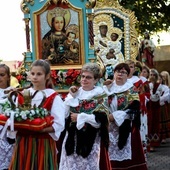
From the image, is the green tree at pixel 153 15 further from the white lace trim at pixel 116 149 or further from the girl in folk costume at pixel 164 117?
the white lace trim at pixel 116 149

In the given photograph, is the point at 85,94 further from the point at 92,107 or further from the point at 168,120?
the point at 168,120

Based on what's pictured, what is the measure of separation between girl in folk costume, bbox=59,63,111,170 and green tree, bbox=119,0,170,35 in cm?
1232

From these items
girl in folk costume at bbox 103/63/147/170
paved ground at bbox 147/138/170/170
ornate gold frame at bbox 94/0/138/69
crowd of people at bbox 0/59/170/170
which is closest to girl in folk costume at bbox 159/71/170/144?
paved ground at bbox 147/138/170/170

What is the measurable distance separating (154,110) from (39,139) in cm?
634

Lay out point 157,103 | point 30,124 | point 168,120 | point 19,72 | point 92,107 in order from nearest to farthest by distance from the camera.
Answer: point 30,124
point 92,107
point 19,72
point 157,103
point 168,120

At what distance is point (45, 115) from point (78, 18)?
4955 mm

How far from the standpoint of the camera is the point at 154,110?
10.7 metres

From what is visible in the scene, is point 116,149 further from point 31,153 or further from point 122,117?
point 31,153

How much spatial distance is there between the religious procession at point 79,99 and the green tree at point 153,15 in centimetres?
641

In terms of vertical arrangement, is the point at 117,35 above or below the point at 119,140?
above

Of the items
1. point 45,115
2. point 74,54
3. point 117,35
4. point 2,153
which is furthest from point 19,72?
point 45,115

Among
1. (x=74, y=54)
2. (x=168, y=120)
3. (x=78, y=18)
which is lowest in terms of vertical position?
(x=168, y=120)

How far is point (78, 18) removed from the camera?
30.4ft

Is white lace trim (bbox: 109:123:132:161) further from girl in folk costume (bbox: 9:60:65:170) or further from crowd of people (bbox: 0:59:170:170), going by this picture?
girl in folk costume (bbox: 9:60:65:170)
